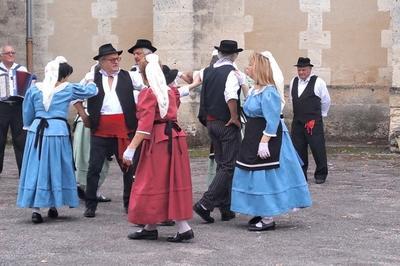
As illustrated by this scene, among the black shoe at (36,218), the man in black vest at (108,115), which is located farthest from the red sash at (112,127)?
the black shoe at (36,218)

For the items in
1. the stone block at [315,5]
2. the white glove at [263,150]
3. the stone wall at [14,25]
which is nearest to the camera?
the white glove at [263,150]

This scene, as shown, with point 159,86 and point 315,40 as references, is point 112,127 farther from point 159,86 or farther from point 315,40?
point 315,40

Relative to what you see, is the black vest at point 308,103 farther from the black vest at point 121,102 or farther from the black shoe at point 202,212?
the black shoe at point 202,212

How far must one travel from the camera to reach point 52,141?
8219 millimetres

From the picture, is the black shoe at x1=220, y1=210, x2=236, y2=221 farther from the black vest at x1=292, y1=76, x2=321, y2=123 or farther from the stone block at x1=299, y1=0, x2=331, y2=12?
the stone block at x1=299, y1=0, x2=331, y2=12

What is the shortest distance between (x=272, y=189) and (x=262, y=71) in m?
1.10

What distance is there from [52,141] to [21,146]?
9.96 ft

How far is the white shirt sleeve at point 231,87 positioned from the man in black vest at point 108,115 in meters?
1.00

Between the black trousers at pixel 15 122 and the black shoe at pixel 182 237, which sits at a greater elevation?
the black trousers at pixel 15 122

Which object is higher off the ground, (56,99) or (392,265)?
(56,99)

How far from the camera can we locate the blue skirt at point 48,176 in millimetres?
8133

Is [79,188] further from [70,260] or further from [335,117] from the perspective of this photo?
[335,117]

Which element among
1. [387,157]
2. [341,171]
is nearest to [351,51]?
[387,157]

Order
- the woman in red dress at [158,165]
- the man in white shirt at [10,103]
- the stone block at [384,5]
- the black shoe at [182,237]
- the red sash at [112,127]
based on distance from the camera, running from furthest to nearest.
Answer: the stone block at [384,5]
the man in white shirt at [10,103]
the red sash at [112,127]
the black shoe at [182,237]
the woman in red dress at [158,165]
